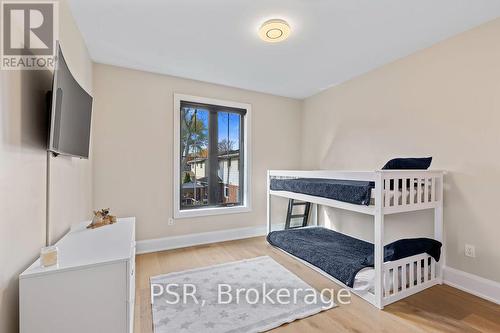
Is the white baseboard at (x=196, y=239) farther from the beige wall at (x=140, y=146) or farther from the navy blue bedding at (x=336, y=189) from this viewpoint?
the navy blue bedding at (x=336, y=189)

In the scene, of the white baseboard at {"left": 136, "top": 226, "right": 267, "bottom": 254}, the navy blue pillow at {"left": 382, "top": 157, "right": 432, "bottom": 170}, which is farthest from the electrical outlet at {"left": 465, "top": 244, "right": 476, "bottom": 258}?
the white baseboard at {"left": 136, "top": 226, "right": 267, "bottom": 254}

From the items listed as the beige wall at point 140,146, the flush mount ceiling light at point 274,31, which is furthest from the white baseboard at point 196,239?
the flush mount ceiling light at point 274,31

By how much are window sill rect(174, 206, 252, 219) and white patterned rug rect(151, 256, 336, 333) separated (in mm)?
923

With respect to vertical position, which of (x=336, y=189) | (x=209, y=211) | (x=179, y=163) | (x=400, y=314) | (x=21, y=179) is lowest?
(x=400, y=314)

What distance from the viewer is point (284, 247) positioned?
9.66 feet

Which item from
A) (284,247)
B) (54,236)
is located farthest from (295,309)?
(54,236)

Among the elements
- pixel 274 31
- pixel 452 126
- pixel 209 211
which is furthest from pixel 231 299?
pixel 452 126

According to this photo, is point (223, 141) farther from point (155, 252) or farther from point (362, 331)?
point (362, 331)

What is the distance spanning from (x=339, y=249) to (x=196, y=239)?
1853 millimetres

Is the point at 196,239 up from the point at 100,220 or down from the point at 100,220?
down

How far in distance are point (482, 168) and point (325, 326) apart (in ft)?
6.07

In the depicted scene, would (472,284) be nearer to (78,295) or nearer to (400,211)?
(400,211)

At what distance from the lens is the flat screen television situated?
127 centimetres

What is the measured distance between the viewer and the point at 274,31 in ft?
6.70
